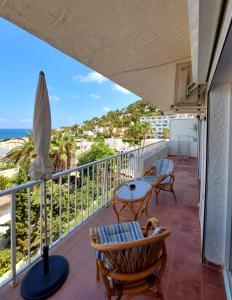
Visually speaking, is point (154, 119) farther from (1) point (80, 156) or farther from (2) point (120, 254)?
(2) point (120, 254)

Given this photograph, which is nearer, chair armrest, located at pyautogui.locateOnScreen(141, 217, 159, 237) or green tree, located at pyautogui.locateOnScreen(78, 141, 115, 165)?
chair armrest, located at pyautogui.locateOnScreen(141, 217, 159, 237)

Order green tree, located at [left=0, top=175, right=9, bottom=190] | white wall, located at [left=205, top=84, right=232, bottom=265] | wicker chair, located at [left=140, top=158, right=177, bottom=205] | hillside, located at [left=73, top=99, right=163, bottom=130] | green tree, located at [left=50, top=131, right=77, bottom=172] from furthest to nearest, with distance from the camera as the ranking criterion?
hillside, located at [left=73, top=99, right=163, bottom=130]
green tree, located at [left=50, top=131, right=77, bottom=172]
green tree, located at [left=0, top=175, right=9, bottom=190]
wicker chair, located at [left=140, top=158, right=177, bottom=205]
white wall, located at [left=205, top=84, right=232, bottom=265]

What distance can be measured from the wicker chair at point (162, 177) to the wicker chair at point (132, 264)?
2.11 meters

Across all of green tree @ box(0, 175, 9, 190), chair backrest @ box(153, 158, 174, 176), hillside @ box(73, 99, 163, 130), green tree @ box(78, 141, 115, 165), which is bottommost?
green tree @ box(0, 175, 9, 190)

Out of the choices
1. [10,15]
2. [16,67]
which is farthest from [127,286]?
[16,67]

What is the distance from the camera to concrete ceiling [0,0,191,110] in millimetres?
1360

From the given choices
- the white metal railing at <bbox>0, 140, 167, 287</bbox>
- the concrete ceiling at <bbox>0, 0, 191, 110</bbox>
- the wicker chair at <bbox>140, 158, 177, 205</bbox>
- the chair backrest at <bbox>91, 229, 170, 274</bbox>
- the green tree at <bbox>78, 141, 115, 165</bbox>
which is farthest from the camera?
the green tree at <bbox>78, 141, 115, 165</bbox>

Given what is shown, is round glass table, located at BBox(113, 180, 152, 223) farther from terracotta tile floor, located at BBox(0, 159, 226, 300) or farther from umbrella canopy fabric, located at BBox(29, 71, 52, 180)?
umbrella canopy fabric, located at BBox(29, 71, 52, 180)

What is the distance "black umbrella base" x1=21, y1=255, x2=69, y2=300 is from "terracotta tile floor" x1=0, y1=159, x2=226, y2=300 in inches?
2.4

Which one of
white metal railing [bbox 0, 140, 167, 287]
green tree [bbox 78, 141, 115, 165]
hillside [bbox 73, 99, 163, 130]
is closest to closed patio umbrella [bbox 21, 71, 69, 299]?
white metal railing [bbox 0, 140, 167, 287]

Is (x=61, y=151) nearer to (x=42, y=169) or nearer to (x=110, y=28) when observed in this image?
(x=42, y=169)

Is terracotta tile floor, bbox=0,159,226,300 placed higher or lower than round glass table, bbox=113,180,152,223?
lower

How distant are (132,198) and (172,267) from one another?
1.02 m

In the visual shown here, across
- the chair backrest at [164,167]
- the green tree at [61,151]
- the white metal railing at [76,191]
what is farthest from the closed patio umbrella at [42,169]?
the green tree at [61,151]
